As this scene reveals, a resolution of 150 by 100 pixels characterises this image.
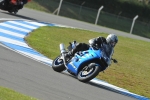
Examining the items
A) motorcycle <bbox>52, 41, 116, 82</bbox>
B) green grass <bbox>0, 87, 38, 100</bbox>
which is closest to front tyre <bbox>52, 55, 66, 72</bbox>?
motorcycle <bbox>52, 41, 116, 82</bbox>

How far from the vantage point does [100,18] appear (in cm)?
4234

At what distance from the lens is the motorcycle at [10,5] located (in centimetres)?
2703

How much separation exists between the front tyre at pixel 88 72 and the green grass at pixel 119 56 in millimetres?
1896

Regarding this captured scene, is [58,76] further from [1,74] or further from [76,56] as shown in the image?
[1,74]

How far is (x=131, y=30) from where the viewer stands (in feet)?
136

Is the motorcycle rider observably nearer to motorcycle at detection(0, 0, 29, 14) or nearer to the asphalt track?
the asphalt track

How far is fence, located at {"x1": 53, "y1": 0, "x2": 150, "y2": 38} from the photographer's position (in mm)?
40500

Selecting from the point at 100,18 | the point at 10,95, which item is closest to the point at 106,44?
the point at 10,95

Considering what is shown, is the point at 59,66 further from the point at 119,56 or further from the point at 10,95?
the point at 119,56

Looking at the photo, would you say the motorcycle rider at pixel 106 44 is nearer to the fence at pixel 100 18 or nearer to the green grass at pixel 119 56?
the green grass at pixel 119 56

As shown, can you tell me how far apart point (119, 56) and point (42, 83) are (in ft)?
36.9

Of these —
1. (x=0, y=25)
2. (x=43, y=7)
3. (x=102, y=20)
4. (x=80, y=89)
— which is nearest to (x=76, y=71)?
(x=80, y=89)

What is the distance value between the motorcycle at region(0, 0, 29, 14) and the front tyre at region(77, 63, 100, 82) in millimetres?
14585

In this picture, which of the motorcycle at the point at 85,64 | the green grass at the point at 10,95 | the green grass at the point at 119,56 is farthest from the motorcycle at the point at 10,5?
the green grass at the point at 10,95
